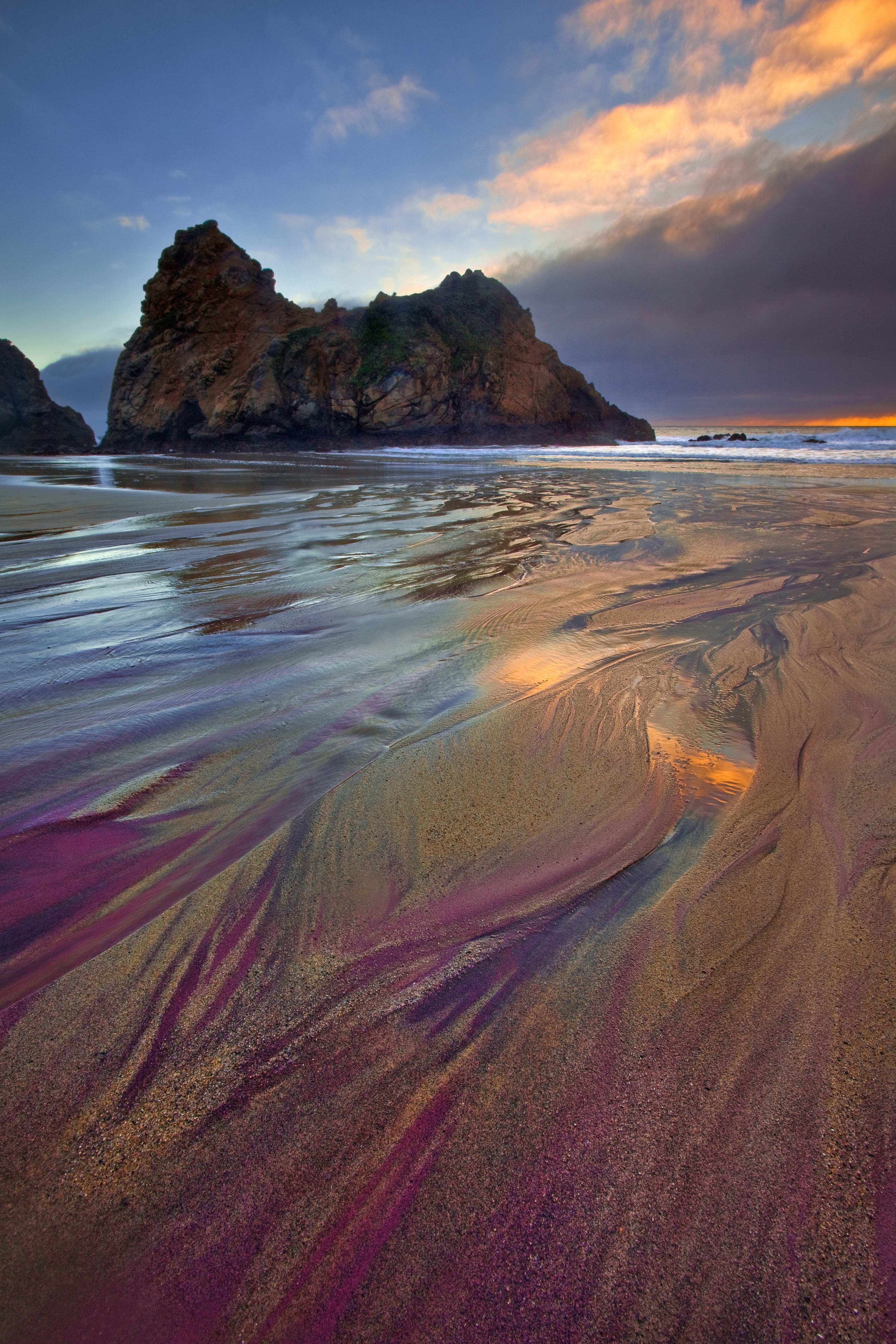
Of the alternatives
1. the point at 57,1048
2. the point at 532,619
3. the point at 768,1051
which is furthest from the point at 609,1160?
the point at 532,619

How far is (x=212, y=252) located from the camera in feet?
144

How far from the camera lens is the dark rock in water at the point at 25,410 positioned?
58.7 m

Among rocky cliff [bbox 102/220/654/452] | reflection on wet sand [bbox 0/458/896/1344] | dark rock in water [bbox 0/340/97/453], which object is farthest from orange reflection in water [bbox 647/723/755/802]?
dark rock in water [bbox 0/340/97/453]

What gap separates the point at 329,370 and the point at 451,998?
43.5 m

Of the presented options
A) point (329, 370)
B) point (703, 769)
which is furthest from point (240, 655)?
point (329, 370)

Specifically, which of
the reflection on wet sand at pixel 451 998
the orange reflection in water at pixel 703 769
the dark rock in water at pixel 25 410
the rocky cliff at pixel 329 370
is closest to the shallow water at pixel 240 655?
the reflection on wet sand at pixel 451 998

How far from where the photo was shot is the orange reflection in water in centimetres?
159

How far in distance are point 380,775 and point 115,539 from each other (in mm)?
5518

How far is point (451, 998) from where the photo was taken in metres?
0.99

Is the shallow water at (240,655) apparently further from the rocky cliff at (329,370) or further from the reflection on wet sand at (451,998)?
the rocky cliff at (329,370)

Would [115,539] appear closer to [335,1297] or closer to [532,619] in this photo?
[532,619]

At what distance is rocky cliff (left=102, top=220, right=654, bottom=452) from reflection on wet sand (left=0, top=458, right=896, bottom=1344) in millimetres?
39783

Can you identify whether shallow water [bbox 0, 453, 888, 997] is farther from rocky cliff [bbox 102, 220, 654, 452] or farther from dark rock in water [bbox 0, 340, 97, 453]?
dark rock in water [bbox 0, 340, 97, 453]

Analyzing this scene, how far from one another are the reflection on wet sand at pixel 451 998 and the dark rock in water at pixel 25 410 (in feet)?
230
